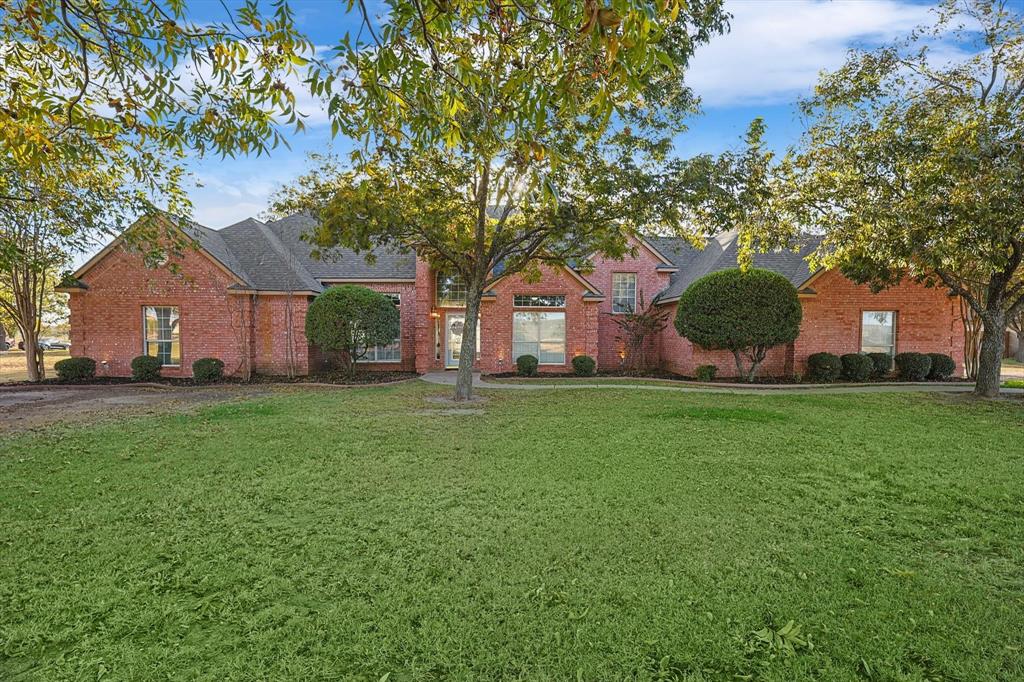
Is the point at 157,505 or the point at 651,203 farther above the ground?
the point at 651,203

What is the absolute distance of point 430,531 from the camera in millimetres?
4336

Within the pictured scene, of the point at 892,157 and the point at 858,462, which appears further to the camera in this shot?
the point at 892,157

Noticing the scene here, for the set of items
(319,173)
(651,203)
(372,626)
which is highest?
(319,173)

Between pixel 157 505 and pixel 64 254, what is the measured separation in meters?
17.4

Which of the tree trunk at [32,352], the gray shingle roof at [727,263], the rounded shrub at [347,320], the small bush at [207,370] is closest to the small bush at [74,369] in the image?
the tree trunk at [32,352]

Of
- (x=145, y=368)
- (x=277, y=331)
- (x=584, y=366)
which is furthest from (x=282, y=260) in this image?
(x=584, y=366)

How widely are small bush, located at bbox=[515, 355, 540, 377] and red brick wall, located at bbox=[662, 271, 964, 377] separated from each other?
5902 mm

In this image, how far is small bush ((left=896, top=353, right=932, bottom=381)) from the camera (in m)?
17.0

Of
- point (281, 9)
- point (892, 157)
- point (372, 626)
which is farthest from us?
point (892, 157)

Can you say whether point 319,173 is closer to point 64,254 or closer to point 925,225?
point 64,254

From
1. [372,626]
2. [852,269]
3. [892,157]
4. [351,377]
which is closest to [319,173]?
[351,377]

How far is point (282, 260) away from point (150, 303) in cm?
458

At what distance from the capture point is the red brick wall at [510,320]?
18922mm

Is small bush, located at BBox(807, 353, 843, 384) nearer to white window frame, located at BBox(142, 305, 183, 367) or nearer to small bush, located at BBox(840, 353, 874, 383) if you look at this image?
small bush, located at BBox(840, 353, 874, 383)
